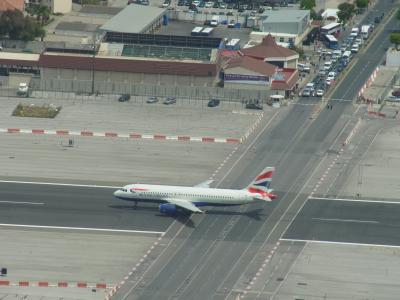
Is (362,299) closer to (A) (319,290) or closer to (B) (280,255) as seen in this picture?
(A) (319,290)

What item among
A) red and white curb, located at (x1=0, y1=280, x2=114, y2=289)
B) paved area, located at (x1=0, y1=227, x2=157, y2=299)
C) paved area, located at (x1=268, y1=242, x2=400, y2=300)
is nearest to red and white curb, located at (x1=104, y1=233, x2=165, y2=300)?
paved area, located at (x1=0, y1=227, x2=157, y2=299)

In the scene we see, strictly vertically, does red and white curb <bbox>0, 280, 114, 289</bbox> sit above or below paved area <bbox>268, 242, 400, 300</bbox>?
below

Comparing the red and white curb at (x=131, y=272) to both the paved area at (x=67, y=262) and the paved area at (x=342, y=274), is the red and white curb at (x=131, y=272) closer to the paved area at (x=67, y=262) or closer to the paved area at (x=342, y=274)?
the paved area at (x=67, y=262)

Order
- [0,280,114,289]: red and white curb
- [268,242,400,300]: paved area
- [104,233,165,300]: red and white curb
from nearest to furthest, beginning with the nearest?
[104,233,165,300]: red and white curb
[0,280,114,289]: red and white curb
[268,242,400,300]: paved area

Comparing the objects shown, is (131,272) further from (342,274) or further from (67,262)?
(342,274)

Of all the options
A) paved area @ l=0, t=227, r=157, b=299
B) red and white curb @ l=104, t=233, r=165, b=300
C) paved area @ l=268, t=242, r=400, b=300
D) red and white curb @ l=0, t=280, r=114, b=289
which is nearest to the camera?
red and white curb @ l=104, t=233, r=165, b=300

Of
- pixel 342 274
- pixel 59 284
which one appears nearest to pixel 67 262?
pixel 59 284

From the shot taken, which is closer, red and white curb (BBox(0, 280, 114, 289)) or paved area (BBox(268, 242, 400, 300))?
red and white curb (BBox(0, 280, 114, 289))

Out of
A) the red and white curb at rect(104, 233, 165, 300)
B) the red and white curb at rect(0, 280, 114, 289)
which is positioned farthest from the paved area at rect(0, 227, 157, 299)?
the red and white curb at rect(104, 233, 165, 300)

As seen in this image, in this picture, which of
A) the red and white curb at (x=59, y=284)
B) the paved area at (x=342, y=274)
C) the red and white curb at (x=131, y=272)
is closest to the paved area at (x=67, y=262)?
the red and white curb at (x=59, y=284)

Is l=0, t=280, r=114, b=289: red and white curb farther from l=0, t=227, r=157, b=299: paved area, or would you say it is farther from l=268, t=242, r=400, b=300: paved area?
l=268, t=242, r=400, b=300: paved area
